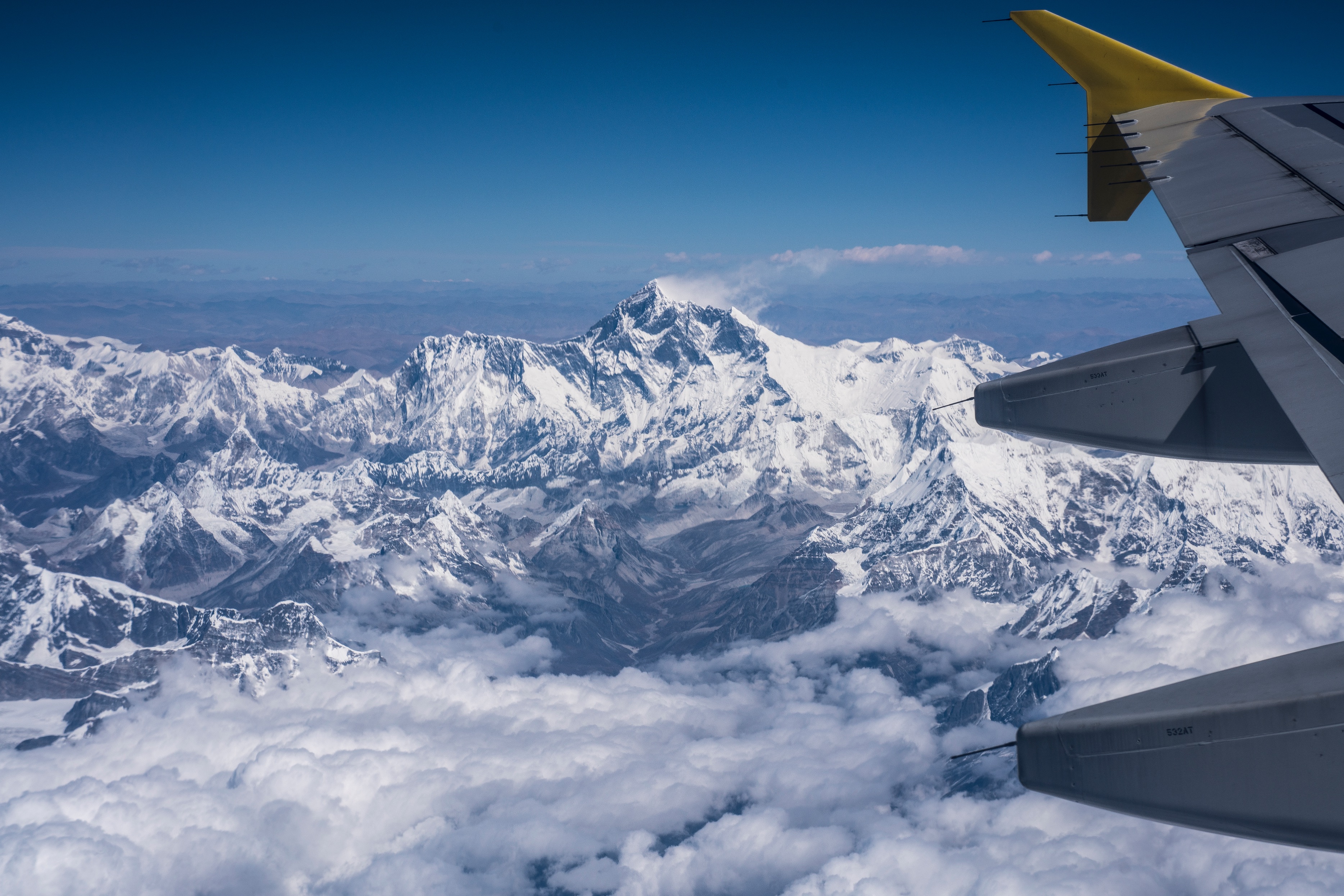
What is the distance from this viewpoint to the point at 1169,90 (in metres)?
13.2

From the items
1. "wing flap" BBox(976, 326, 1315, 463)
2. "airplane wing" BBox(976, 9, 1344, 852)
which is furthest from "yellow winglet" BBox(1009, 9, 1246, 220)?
"wing flap" BBox(976, 326, 1315, 463)

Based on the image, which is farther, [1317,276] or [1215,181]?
[1215,181]

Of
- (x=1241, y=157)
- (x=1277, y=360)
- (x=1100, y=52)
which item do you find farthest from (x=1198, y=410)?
(x=1100, y=52)

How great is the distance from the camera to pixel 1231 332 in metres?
6.16

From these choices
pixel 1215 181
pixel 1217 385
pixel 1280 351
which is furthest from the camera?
pixel 1215 181

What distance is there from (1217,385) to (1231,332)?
461mm

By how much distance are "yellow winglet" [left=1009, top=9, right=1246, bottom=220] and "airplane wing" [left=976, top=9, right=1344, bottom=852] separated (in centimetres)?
3

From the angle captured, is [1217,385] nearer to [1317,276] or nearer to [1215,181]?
[1317,276]

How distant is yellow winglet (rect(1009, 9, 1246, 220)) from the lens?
1152 cm

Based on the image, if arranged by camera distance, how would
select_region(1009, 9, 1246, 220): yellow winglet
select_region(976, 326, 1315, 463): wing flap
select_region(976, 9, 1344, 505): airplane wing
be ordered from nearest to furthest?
select_region(976, 9, 1344, 505): airplane wing, select_region(976, 326, 1315, 463): wing flap, select_region(1009, 9, 1246, 220): yellow winglet

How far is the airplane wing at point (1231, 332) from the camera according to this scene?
17.8 ft

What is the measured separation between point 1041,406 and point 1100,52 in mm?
8431

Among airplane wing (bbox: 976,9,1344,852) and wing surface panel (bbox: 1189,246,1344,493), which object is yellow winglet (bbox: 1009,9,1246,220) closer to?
airplane wing (bbox: 976,9,1344,852)

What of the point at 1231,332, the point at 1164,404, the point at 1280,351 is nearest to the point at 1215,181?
the point at 1231,332
